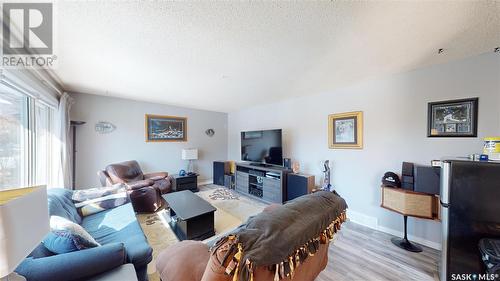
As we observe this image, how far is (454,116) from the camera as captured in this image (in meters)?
2.08

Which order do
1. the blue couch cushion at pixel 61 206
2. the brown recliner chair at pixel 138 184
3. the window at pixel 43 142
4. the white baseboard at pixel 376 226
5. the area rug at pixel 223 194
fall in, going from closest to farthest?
the blue couch cushion at pixel 61 206, the white baseboard at pixel 376 226, the window at pixel 43 142, the brown recliner chair at pixel 138 184, the area rug at pixel 223 194

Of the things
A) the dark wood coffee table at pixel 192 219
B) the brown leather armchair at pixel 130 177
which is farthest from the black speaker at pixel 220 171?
the dark wood coffee table at pixel 192 219

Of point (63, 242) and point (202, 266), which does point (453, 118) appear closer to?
point (202, 266)

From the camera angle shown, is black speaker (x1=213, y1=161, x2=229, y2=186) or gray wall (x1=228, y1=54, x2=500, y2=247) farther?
black speaker (x1=213, y1=161, x2=229, y2=186)

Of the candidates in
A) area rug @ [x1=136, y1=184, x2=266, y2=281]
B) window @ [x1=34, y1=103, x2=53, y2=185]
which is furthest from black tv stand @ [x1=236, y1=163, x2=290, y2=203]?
window @ [x1=34, y1=103, x2=53, y2=185]

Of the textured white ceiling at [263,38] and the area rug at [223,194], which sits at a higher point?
the textured white ceiling at [263,38]

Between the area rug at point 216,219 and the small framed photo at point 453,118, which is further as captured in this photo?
the area rug at point 216,219

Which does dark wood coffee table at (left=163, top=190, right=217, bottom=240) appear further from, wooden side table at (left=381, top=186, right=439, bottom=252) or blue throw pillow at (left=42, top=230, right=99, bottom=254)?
wooden side table at (left=381, top=186, right=439, bottom=252)

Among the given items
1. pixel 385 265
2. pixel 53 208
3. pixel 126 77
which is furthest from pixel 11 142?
pixel 385 265

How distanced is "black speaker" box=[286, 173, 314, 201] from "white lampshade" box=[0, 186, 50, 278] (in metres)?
3.11

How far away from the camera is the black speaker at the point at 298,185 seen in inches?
125

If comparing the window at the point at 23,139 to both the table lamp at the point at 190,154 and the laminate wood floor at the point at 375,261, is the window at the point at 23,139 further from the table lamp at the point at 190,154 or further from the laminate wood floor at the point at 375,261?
the laminate wood floor at the point at 375,261

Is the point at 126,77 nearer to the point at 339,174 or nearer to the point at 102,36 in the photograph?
the point at 102,36

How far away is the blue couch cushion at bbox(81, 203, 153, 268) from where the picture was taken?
4.80ft
